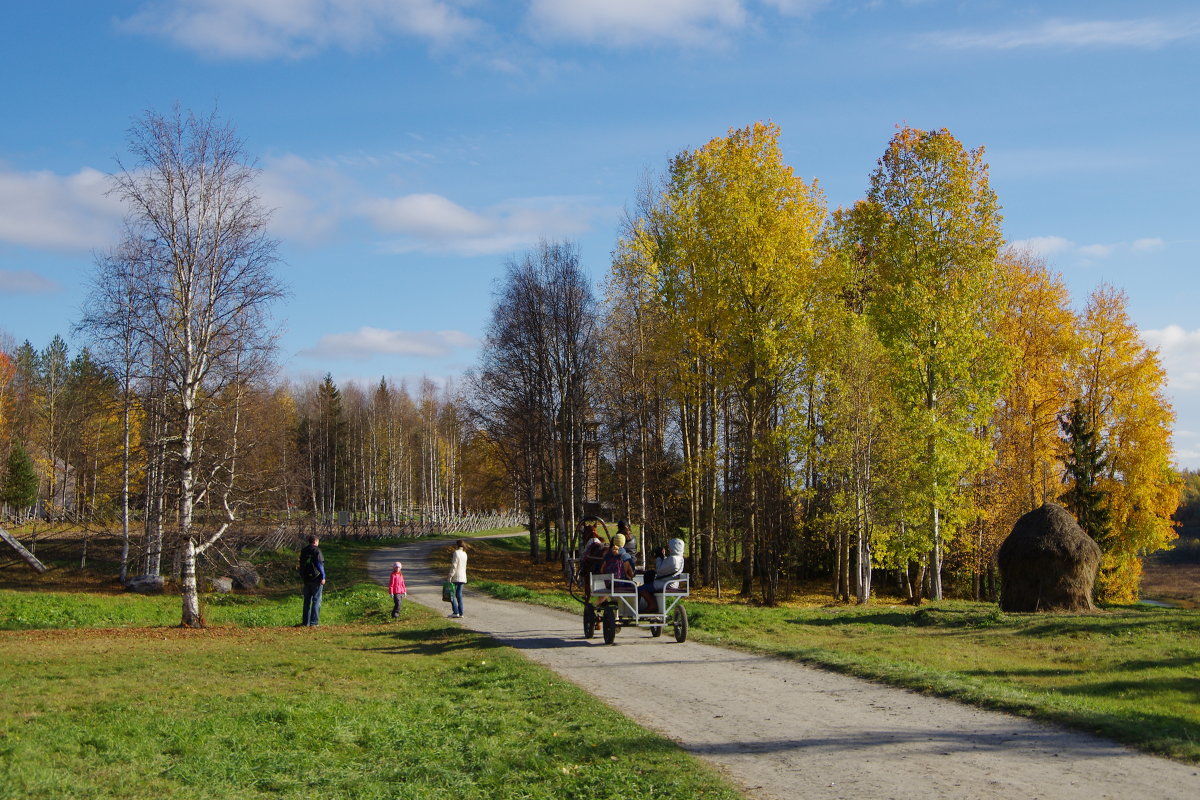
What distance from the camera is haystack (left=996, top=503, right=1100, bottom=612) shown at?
2116cm

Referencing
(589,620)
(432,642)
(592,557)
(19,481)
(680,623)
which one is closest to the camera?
(680,623)

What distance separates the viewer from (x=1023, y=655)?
14.2 metres

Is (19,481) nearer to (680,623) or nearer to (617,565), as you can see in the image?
(617,565)

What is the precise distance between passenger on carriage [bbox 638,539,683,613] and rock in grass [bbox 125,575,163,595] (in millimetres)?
22939

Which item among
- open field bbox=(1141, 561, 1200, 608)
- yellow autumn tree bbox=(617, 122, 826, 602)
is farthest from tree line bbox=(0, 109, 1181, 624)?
open field bbox=(1141, 561, 1200, 608)

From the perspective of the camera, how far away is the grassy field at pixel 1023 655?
8.78m

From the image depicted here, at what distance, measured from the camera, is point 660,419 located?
117 ft

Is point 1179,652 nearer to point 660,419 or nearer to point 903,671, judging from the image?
point 903,671

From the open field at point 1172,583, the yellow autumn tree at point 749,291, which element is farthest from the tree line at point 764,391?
the open field at point 1172,583

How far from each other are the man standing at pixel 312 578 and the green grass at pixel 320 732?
5.38 metres

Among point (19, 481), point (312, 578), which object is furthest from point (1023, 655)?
point (19, 481)

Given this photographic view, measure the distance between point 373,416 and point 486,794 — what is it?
215 ft

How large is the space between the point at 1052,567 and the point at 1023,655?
816 cm

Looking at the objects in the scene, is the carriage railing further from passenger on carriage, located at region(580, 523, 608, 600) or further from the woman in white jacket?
the woman in white jacket
